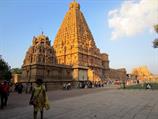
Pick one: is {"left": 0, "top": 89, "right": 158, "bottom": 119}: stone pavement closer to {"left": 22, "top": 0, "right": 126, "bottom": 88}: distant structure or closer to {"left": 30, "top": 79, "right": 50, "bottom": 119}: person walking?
{"left": 30, "top": 79, "right": 50, "bottom": 119}: person walking

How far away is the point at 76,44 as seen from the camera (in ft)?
203

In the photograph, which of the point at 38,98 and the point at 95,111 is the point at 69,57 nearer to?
the point at 95,111

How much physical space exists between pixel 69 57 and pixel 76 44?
4.81 metres

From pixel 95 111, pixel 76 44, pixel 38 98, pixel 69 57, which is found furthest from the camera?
pixel 69 57

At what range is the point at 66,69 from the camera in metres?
41.9

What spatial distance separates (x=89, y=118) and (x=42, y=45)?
3241cm

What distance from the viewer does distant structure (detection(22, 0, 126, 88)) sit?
118 ft

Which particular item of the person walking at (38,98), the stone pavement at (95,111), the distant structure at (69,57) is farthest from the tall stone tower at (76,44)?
the person walking at (38,98)

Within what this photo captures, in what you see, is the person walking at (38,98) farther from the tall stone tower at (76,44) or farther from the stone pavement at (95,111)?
the tall stone tower at (76,44)

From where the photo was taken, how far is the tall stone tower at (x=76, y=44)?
62441mm

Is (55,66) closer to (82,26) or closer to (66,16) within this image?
(82,26)

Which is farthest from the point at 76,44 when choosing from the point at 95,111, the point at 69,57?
the point at 95,111

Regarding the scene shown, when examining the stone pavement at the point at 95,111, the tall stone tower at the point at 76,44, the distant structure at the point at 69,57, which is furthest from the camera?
the tall stone tower at the point at 76,44

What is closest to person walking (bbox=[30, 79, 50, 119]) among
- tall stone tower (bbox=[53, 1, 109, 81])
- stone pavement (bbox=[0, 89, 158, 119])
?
stone pavement (bbox=[0, 89, 158, 119])
